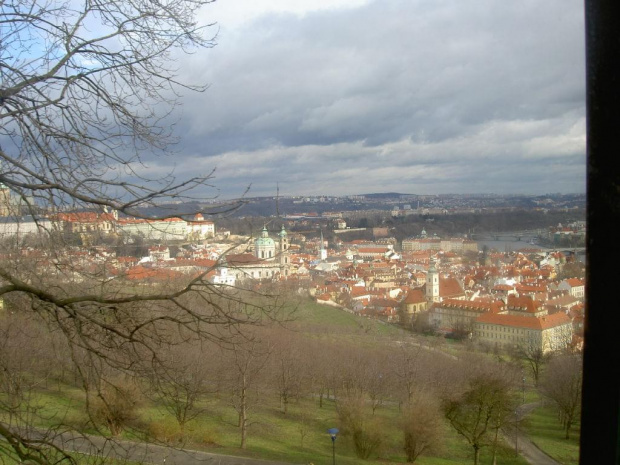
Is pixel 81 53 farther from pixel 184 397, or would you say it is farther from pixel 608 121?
pixel 608 121

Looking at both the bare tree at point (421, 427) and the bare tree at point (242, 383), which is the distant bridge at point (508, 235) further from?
the bare tree at point (242, 383)

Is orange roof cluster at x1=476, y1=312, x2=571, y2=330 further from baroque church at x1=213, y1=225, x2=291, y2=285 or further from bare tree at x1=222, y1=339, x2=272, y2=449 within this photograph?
baroque church at x1=213, y1=225, x2=291, y2=285

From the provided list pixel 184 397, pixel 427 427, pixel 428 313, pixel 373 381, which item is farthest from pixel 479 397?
pixel 184 397

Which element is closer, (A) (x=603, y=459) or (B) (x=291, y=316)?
(A) (x=603, y=459)

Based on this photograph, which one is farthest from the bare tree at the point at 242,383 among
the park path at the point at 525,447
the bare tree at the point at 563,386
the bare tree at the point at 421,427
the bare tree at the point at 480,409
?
the bare tree at the point at 563,386

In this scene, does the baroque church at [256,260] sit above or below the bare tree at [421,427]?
above

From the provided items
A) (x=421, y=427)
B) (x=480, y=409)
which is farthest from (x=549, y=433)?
(x=421, y=427)
